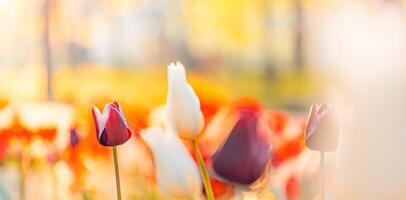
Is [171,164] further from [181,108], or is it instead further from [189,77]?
[189,77]

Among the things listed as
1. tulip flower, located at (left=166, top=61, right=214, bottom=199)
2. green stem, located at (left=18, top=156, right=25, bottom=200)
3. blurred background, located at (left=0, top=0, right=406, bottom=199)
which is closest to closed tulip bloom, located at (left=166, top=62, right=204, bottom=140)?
tulip flower, located at (left=166, top=61, right=214, bottom=199)

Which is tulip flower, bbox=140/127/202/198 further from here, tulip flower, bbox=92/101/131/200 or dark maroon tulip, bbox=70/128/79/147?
dark maroon tulip, bbox=70/128/79/147

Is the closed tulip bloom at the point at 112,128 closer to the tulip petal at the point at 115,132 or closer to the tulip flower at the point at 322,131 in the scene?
the tulip petal at the point at 115,132

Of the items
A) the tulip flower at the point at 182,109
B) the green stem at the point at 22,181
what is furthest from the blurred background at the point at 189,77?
the tulip flower at the point at 182,109

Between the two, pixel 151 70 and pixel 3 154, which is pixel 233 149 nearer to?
pixel 3 154

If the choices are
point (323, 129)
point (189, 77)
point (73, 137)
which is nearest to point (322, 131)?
point (323, 129)

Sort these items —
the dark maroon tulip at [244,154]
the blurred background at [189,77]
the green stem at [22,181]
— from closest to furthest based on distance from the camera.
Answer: the blurred background at [189,77] < the dark maroon tulip at [244,154] < the green stem at [22,181]
